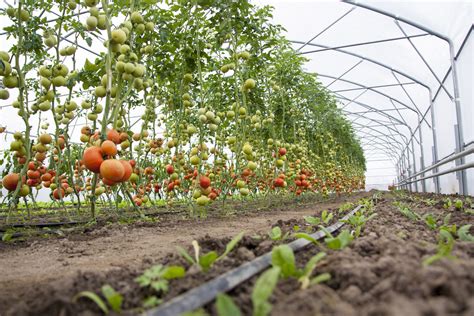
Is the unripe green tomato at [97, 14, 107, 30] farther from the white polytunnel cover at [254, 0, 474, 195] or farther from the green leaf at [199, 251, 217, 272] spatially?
the white polytunnel cover at [254, 0, 474, 195]

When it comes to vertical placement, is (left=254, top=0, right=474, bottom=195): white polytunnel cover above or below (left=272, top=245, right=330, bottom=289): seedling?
above

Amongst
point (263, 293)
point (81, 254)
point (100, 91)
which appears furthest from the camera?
point (100, 91)

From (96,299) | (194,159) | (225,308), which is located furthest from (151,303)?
(194,159)

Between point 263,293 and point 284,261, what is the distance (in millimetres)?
315

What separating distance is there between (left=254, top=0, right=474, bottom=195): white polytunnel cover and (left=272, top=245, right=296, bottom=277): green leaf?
412 centimetres

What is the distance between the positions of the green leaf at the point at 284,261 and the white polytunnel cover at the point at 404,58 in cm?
412

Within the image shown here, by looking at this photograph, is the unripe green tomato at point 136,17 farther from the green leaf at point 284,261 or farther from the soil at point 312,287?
the green leaf at point 284,261

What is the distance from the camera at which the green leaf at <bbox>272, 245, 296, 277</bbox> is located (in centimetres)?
115

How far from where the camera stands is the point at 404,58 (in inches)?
472

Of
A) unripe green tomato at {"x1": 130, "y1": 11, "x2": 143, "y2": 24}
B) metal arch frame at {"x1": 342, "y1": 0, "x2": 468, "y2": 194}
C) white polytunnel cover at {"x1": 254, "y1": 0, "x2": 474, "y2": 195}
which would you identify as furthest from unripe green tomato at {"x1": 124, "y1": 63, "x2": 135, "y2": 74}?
metal arch frame at {"x1": 342, "y1": 0, "x2": 468, "y2": 194}

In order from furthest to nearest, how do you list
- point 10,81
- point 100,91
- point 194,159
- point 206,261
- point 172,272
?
point 194,159 < point 100,91 < point 10,81 < point 206,261 < point 172,272

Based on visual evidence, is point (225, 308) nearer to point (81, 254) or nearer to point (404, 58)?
point (81, 254)

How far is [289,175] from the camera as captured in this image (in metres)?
7.93

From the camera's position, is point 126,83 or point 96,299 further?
point 126,83
